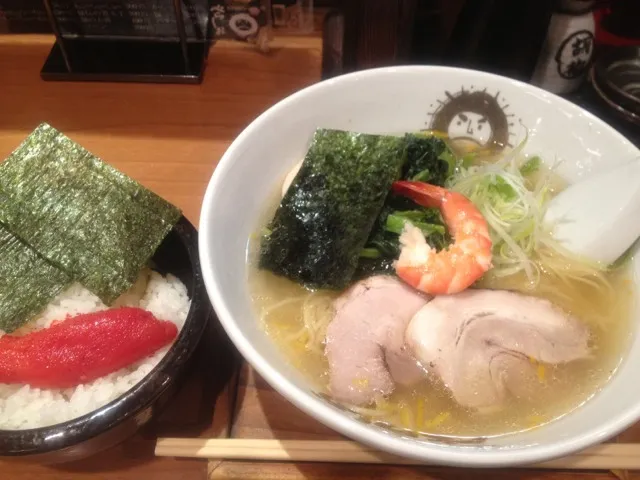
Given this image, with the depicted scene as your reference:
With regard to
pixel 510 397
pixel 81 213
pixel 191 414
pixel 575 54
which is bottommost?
pixel 191 414

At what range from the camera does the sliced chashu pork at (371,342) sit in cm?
102

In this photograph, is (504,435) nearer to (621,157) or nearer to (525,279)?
(525,279)

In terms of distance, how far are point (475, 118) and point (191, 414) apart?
38.0 inches

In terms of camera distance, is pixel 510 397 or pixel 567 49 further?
pixel 567 49

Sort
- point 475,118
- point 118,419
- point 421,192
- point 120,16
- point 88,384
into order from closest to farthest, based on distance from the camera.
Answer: point 118,419 → point 88,384 → point 421,192 → point 475,118 → point 120,16

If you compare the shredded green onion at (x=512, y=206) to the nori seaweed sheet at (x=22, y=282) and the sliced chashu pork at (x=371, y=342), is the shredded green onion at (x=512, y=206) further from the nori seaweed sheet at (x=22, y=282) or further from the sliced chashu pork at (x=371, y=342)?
the nori seaweed sheet at (x=22, y=282)

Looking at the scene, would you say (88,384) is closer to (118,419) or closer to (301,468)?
(118,419)

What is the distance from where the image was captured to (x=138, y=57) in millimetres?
1774

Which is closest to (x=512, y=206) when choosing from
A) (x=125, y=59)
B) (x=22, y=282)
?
(x=22, y=282)

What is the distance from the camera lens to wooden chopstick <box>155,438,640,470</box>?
1.04 m

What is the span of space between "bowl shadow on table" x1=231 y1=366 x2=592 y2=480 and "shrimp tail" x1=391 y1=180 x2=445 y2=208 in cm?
51

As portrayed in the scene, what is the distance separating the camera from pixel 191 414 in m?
1.15

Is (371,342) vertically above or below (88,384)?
above

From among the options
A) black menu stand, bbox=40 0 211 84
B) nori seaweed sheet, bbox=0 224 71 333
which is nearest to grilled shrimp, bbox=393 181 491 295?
nori seaweed sheet, bbox=0 224 71 333
